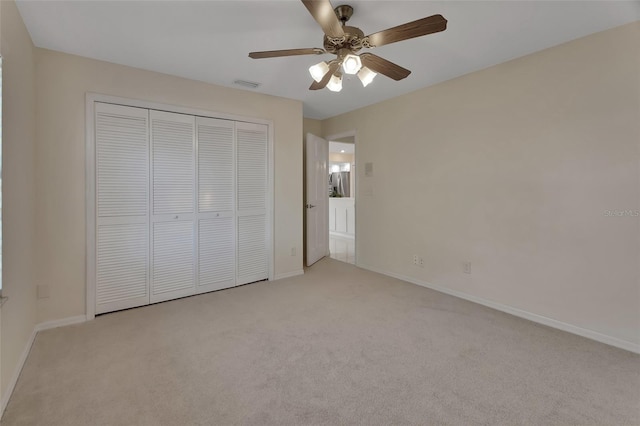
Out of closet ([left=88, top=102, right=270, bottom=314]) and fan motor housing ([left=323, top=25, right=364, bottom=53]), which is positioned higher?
fan motor housing ([left=323, top=25, right=364, bottom=53])

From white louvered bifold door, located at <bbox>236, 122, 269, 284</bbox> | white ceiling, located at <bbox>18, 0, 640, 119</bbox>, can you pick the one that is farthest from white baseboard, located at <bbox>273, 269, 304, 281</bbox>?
white ceiling, located at <bbox>18, 0, 640, 119</bbox>

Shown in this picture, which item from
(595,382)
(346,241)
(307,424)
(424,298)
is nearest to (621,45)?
(595,382)

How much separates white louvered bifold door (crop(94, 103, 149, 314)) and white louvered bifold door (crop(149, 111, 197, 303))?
0.08m

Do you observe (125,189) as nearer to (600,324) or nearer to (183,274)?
(183,274)

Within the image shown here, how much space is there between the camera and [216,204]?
3.54 metres

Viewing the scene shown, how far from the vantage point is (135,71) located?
2.98 m

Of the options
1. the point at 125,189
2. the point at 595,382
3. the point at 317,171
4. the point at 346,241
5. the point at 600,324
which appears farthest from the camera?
the point at 346,241

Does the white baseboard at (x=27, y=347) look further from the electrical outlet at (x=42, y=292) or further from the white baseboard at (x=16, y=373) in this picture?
the electrical outlet at (x=42, y=292)

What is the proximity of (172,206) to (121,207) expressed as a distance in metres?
0.46

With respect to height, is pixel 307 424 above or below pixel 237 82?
below

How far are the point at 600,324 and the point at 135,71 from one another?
474 centimetres

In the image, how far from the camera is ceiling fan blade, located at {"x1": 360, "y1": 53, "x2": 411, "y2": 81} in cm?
208

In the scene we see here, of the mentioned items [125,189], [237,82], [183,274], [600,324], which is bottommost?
[600,324]

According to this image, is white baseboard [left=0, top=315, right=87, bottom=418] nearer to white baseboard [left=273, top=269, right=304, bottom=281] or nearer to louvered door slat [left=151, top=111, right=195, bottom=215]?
louvered door slat [left=151, top=111, right=195, bottom=215]
